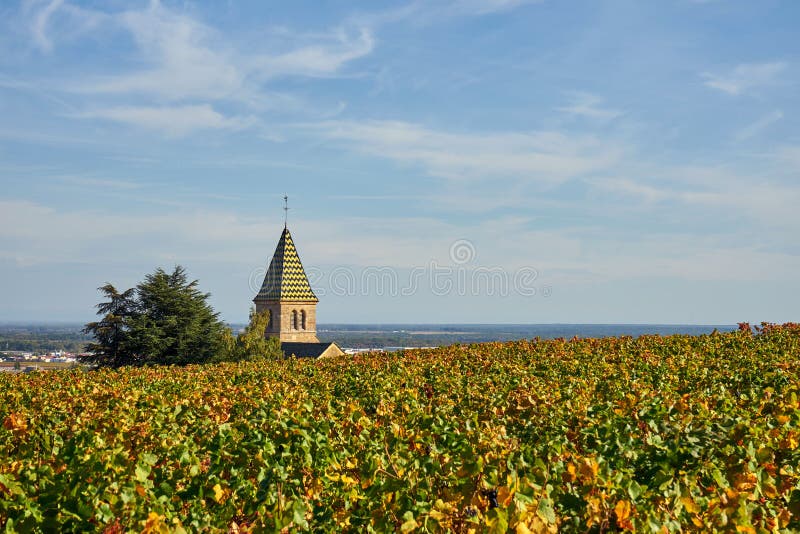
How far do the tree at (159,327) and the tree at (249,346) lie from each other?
0.52 m

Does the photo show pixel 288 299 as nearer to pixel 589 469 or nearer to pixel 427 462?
pixel 427 462

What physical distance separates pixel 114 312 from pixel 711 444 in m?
40.5

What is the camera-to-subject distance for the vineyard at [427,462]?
422cm

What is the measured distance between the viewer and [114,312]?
41969 mm

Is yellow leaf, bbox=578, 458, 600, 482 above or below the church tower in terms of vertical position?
below

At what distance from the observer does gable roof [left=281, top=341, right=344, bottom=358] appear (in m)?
50.7

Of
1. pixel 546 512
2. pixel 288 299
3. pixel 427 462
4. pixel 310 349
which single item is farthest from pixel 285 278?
pixel 546 512

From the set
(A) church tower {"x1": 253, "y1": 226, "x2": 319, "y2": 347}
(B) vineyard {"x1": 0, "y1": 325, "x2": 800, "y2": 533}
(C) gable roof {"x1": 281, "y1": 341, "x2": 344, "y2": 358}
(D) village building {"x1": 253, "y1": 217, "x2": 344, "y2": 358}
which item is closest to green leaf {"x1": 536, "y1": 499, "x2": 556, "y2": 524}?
(B) vineyard {"x1": 0, "y1": 325, "x2": 800, "y2": 533}

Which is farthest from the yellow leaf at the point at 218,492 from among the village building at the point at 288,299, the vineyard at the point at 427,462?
the village building at the point at 288,299

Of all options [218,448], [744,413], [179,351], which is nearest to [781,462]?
[744,413]

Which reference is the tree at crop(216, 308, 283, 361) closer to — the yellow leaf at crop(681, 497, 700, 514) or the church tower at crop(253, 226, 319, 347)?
the church tower at crop(253, 226, 319, 347)

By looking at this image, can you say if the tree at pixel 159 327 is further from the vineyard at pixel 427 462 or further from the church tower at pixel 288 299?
the vineyard at pixel 427 462

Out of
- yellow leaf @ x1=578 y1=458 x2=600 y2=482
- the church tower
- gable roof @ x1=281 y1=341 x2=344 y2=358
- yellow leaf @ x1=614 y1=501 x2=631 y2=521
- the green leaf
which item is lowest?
gable roof @ x1=281 y1=341 x2=344 y2=358

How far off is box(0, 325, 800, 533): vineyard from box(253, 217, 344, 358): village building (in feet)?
145
